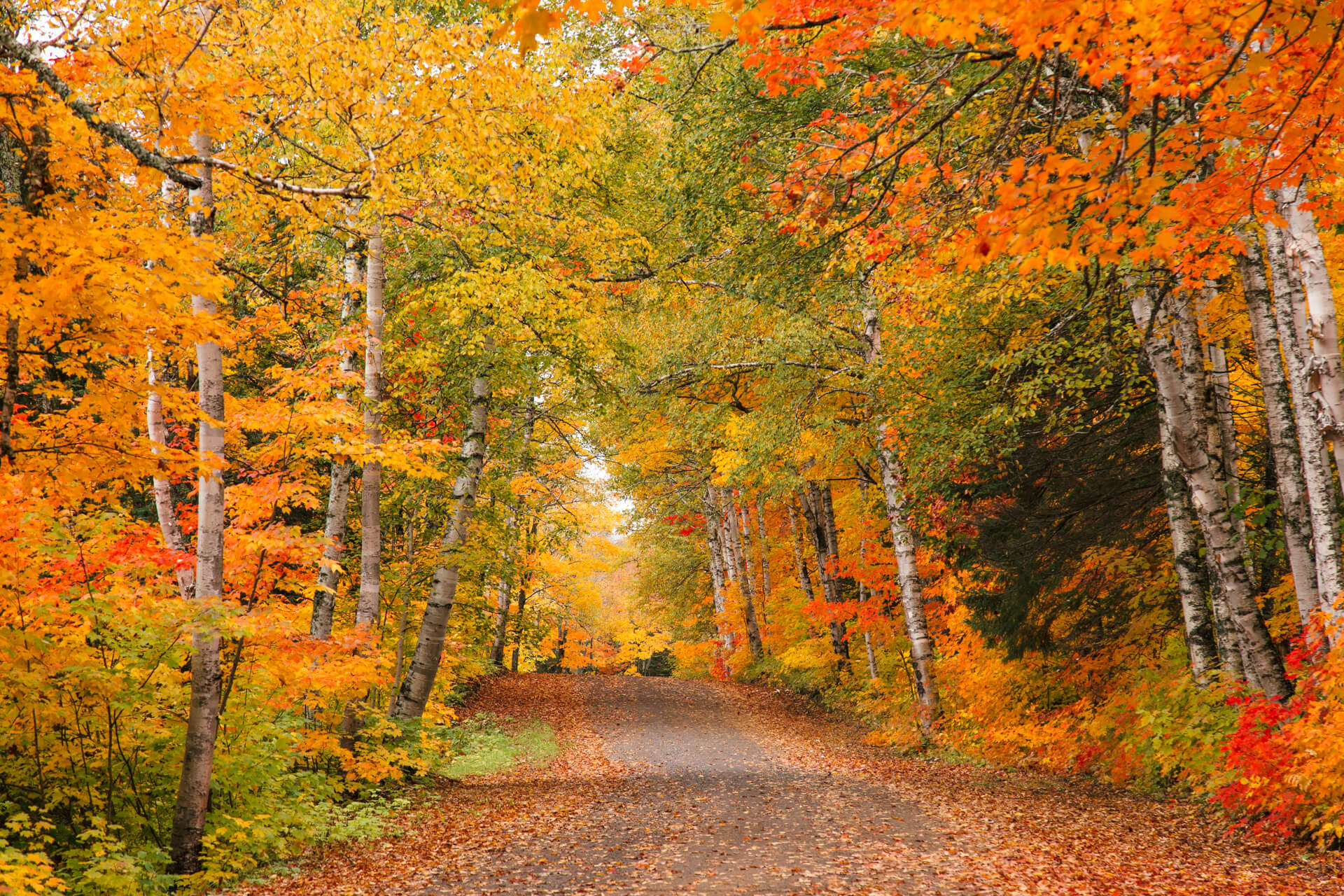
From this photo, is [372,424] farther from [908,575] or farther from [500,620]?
[500,620]

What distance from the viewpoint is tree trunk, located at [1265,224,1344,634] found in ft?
21.1

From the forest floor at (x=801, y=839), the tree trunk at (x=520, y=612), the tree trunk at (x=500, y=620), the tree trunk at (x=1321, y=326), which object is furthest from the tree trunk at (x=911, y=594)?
the tree trunk at (x=520, y=612)

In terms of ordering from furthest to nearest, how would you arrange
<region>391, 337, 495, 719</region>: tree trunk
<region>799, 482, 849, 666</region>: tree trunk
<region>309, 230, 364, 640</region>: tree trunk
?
<region>799, 482, 849, 666</region>: tree trunk < <region>391, 337, 495, 719</region>: tree trunk < <region>309, 230, 364, 640</region>: tree trunk

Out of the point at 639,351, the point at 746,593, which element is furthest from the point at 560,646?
the point at 639,351

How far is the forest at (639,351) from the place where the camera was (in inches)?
194

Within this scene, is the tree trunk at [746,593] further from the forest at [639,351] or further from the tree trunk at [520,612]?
the forest at [639,351]

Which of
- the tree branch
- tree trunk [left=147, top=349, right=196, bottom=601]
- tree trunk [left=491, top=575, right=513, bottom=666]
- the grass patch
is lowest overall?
the grass patch

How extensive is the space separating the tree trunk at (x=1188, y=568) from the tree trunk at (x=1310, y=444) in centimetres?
212

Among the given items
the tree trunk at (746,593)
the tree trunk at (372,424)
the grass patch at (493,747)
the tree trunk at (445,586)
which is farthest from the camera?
the tree trunk at (746,593)

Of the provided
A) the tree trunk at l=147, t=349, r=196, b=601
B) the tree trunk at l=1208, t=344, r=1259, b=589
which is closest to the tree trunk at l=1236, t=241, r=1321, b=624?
the tree trunk at l=1208, t=344, r=1259, b=589

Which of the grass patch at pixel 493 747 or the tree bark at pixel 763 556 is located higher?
the tree bark at pixel 763 556

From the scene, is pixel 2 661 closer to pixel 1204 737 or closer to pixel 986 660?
pixel 1204 737

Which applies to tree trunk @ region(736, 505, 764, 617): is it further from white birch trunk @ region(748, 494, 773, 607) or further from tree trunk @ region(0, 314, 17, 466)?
tree trunk @ region(0, 314, 17, 466)

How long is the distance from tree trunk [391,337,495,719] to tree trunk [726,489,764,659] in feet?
44.3
